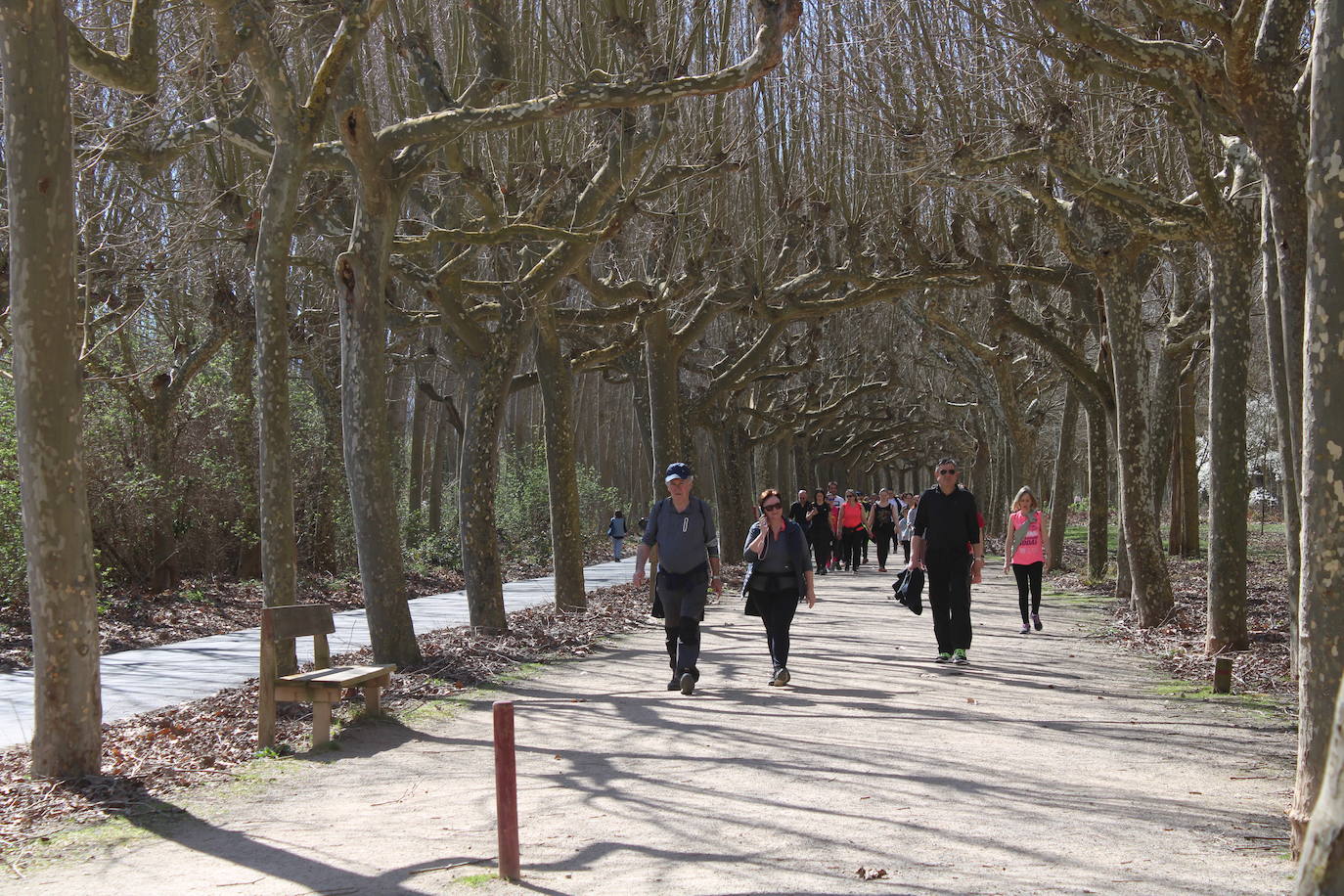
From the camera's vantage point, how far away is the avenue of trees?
6.80 m

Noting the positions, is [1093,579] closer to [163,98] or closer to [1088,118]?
[1088,118]

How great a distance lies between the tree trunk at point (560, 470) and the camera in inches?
649

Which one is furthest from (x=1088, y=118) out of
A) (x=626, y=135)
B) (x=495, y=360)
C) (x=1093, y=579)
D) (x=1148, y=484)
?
(x=1093, y=579)

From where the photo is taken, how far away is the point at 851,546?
30.5m

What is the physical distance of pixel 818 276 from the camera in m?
20.4

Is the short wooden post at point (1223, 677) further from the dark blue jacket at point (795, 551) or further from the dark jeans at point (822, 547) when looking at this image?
the dark jeans at point (822, 547)

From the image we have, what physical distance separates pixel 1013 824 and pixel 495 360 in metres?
9.17

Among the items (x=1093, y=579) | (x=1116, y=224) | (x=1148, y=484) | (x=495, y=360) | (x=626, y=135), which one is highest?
(x=626, y=135)

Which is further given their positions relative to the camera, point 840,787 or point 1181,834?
point 840,787

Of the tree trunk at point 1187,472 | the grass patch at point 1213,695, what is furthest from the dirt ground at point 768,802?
the tree trunk at point 1187,472

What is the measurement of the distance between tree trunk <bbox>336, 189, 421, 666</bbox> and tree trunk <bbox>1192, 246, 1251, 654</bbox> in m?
7.41

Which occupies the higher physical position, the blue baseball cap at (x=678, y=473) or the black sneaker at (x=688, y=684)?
the blue baseball cap at (x=678, y=473)

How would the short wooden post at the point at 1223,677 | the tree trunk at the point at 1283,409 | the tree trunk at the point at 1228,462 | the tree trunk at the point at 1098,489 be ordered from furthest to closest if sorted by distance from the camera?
1. the tree trunk at the point at 1098,489
2. the tree trunk at the point at 1228,462
3. the short wooden post at the point at 1223,677
4. the tree trunk at the point at 1283,409

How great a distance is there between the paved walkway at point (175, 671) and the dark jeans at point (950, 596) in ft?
19.7
